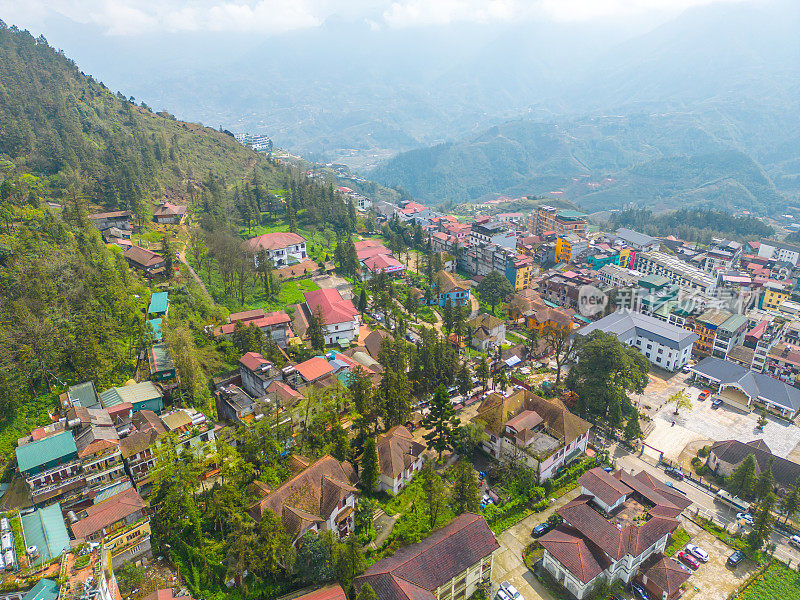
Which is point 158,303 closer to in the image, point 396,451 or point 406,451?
point 396,451

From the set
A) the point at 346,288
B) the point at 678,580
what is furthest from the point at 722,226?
the point at 678,580

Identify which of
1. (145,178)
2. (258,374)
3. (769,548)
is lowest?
(769,548)

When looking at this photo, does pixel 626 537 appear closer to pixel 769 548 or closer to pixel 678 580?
pixel 678 580

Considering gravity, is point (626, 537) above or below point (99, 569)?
below

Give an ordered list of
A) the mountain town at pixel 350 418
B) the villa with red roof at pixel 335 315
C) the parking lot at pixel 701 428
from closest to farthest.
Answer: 1. the mountain town at pixel 350 418
2. the parking lot at pixel 701 428
3. the villa with red roof at pixel 335 315

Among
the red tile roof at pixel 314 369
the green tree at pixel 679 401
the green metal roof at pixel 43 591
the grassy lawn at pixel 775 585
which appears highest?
the red tile roof at pixel 314 369

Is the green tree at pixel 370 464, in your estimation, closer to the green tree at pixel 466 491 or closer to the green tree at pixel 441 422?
the green tree at pixel 466 491

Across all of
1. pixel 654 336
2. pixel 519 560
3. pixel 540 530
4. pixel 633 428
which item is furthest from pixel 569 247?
pixel 519 560

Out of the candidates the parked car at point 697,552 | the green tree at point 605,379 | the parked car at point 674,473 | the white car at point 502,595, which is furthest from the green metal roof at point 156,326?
the parked car at point 674,473
